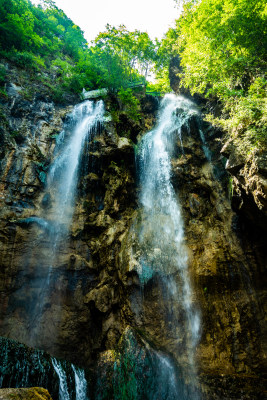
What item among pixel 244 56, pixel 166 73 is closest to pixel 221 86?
pixel 244 56

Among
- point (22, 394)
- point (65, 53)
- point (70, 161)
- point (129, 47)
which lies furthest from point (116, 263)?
point (65, 53)

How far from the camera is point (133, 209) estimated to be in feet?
35.0

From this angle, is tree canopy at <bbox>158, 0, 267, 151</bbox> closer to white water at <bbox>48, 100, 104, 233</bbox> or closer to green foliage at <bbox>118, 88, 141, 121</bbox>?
green foliage at <bbox>118, 88, 141, 121</bbox>

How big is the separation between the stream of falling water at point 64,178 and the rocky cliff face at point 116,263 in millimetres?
225

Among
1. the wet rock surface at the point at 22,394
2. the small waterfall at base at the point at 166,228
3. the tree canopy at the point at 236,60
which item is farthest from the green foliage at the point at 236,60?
the wet rock surface at the point at 22,394

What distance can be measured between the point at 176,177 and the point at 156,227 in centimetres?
277

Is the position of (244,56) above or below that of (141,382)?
above

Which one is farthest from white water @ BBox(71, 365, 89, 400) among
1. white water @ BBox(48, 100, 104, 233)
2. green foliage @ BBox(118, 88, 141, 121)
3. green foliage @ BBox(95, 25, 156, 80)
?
green foliage @ BBox(95, 25, 156, 80)

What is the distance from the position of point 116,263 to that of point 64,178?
207 inches

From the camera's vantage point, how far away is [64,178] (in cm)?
1144

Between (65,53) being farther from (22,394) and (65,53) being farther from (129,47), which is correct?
(22,394)

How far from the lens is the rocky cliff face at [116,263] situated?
268 inches

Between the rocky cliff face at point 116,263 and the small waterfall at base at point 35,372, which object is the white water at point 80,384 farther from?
the rocky cliff face at point 116,263

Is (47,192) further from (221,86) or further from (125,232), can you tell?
(221,86)
